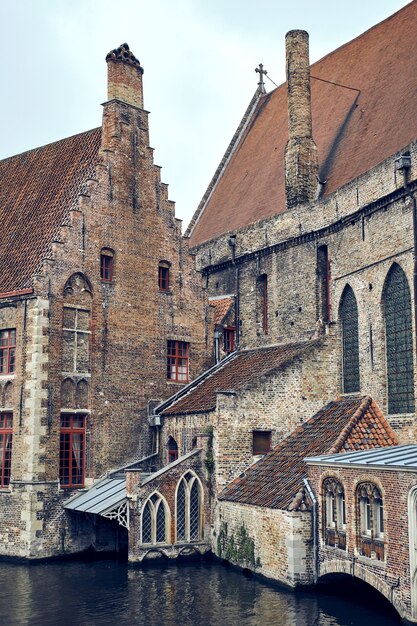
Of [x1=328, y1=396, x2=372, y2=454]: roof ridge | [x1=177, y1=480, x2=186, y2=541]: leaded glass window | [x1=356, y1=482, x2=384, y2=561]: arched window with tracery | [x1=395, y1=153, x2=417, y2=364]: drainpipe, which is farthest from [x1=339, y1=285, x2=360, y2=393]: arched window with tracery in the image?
[x1=356, y1=482, x2=384, y2=561]: arched window with tracery

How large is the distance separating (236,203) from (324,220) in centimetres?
682

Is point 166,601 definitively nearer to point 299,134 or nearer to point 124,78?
point 299,134

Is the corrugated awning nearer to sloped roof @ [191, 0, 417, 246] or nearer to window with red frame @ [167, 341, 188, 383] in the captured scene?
window with red frame @ [167, 341, 188, 383]

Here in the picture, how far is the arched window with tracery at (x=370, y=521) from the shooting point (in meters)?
13.9

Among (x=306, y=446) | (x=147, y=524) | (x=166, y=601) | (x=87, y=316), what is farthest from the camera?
(x=87, y=316)

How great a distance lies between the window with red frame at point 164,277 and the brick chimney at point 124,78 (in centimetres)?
490

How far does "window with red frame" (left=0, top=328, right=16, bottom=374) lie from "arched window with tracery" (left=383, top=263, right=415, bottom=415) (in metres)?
9.93

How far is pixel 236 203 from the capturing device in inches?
1134

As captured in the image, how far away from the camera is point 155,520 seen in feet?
63.5

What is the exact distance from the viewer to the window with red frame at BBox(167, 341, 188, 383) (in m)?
24.6

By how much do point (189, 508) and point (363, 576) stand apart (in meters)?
6.68

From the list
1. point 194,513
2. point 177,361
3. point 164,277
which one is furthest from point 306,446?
point 164,277

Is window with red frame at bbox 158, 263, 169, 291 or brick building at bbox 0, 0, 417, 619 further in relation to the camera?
window with red frame at bbox 158, 263, 169, 291

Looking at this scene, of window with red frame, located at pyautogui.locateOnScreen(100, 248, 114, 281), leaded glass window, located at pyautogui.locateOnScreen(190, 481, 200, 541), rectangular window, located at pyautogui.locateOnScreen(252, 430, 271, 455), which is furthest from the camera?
window with red frame, located at pyautogui.locateOnScreen(100, 248, 114, 281)
